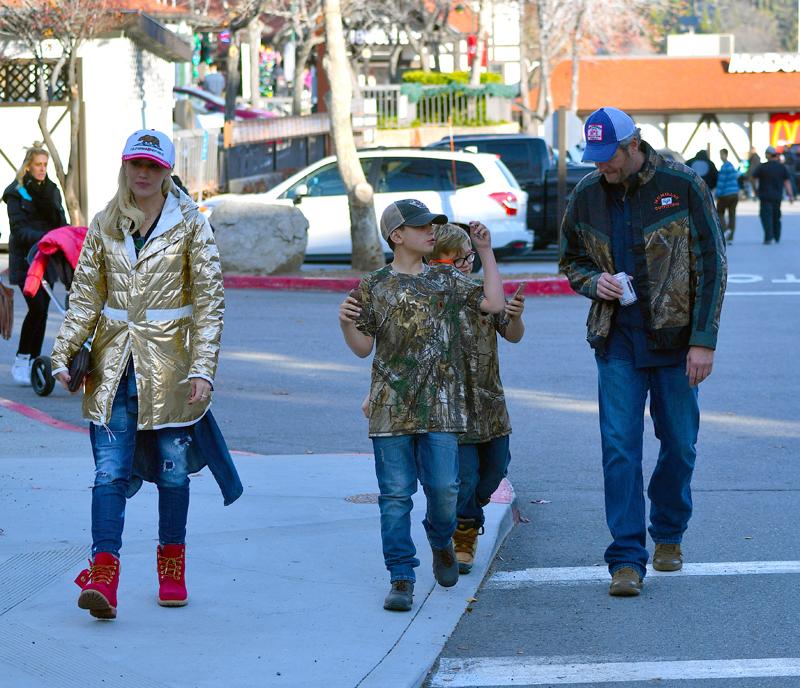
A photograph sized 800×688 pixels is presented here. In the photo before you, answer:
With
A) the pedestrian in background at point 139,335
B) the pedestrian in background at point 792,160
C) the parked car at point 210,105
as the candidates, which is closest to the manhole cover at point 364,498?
the pedestrian in background at point 139,335

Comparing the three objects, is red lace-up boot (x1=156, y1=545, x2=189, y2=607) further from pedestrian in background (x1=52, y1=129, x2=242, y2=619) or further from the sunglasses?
the sunglasses

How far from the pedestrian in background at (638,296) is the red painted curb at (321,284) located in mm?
12237

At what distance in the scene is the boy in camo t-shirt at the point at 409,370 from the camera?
5.58 metres

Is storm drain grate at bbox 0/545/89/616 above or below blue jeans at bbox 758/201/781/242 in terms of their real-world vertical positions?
above

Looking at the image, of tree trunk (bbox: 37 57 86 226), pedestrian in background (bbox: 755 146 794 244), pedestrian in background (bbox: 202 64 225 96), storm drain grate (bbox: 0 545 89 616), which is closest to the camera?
storm drain grate (bbox: 0 545 89 616)

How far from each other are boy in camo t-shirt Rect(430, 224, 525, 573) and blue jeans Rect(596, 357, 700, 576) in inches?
16.9

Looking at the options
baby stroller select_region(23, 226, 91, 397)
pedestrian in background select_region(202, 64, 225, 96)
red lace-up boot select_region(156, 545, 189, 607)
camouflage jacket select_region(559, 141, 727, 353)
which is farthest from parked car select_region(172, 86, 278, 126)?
red lace-up boot select_region(156, 545, 189, 607)

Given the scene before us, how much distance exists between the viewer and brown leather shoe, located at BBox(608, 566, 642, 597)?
5898 mm

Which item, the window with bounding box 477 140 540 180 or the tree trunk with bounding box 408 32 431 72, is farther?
the tree trunk with bounding box 408 32 431 72

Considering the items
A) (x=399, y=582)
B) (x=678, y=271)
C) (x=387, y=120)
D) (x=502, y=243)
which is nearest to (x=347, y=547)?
(x=399, y=582)

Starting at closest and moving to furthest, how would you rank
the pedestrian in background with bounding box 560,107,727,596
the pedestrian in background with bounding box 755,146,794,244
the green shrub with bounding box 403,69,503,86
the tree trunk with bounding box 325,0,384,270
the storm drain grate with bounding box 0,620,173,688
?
the storm drain grate with bounding box 0,620,173,688
the pedestrian in background with bounding box 560,107,727,596
the tree trunk with bounding box 325,0,384,270
the pedestrian in background with bounding box 755,146,794,244
the green shrub with bounding box 403,69,503,86

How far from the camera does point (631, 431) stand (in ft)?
19.6

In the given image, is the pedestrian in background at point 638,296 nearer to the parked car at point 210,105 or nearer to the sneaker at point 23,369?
the sneaker at point 23,369

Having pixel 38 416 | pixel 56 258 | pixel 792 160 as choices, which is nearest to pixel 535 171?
pixel 56 258
